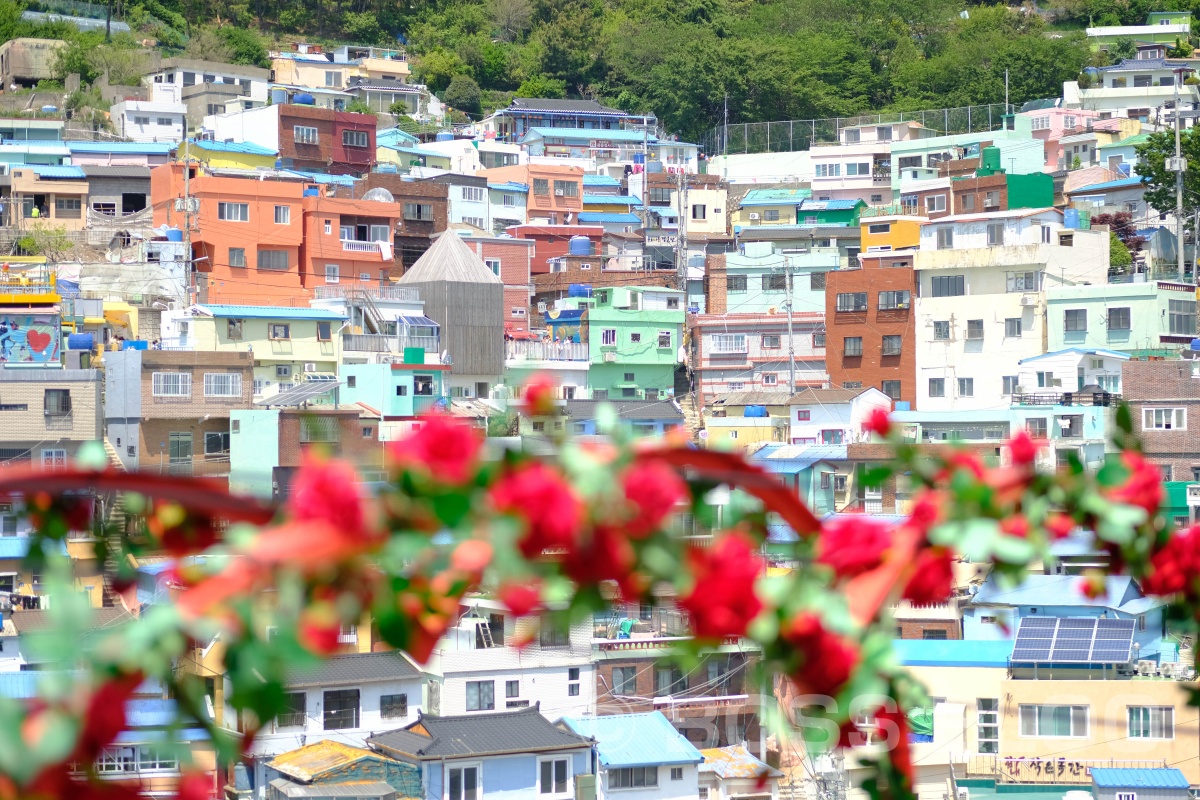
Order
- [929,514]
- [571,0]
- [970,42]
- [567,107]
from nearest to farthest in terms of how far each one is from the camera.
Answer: [929,514] < [567,107] < [970,42] < [571,0]

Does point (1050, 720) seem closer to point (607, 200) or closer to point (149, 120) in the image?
point (607, 200)

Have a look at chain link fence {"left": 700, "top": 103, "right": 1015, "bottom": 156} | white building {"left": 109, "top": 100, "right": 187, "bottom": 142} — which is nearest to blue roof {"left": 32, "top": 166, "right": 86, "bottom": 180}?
white building {"left": 109, "top": 100, "right": 187, "bottom": 142}

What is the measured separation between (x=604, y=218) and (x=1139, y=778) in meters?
35.8

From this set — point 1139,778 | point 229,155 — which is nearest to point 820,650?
point 1139,778

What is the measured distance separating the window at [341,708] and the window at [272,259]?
20608mm

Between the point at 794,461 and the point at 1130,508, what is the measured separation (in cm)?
3007

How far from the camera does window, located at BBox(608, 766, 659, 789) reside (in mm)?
22188

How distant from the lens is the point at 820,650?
5.69 feet

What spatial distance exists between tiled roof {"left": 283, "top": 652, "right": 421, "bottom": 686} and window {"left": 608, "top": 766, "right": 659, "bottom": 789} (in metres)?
3.27

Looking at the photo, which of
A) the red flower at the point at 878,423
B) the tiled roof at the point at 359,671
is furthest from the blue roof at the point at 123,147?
the red flower at the point at 878,423

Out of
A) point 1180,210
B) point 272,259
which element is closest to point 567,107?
point 272,259

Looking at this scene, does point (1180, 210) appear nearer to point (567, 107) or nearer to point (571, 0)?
point (567, 107)

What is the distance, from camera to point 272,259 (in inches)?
1610

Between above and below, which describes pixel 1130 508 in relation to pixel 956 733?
above
